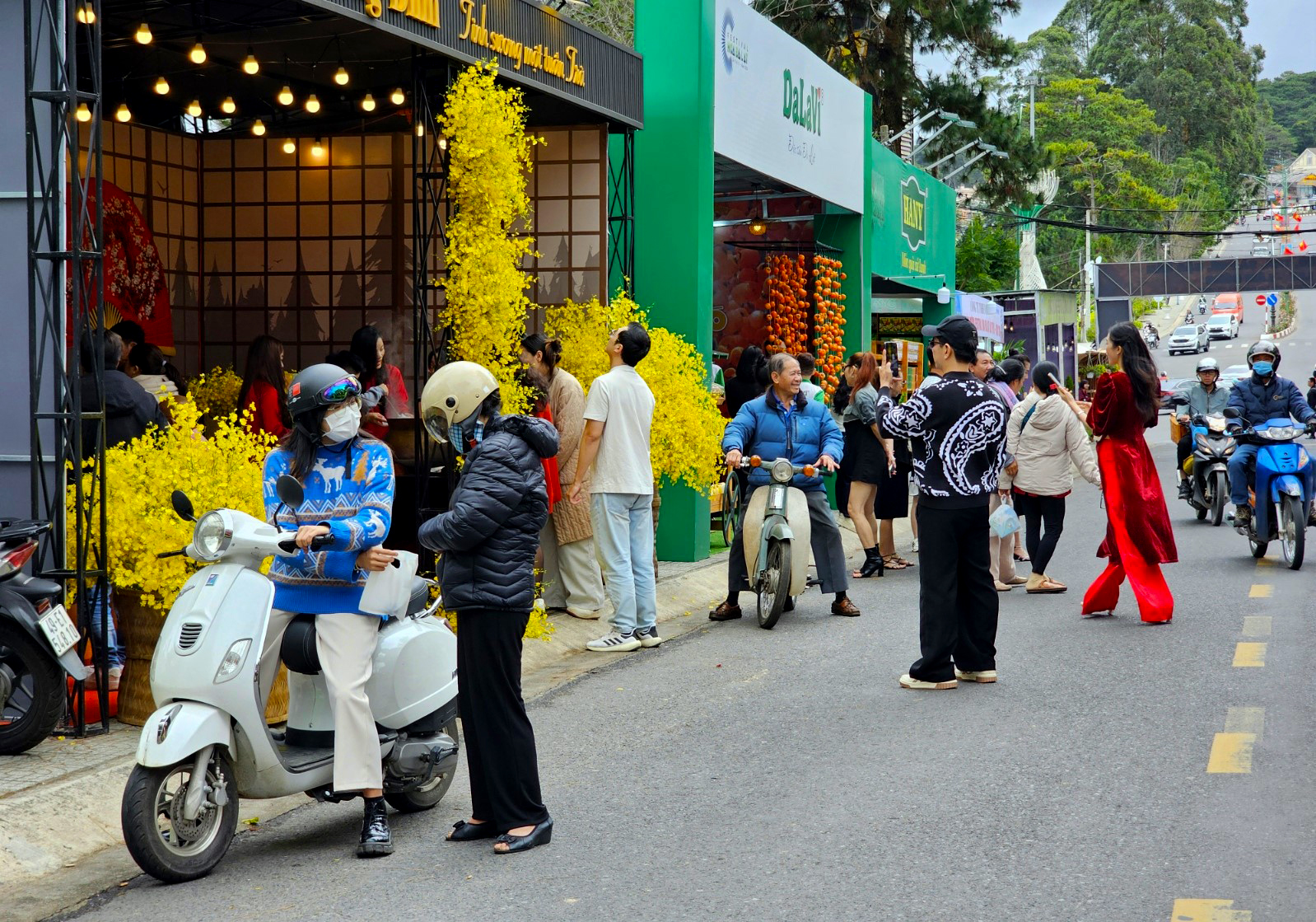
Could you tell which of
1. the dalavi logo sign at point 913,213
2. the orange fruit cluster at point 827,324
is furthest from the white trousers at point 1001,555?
the dalavi logo sign at point 913,213

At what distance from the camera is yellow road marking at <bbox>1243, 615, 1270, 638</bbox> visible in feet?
30.7

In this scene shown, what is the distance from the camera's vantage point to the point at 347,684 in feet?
17.2

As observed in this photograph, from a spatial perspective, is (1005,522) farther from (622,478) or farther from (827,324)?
(827,324)

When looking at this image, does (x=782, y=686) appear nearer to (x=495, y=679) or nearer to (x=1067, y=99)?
(x=495, y=679)

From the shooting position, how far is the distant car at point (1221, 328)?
3398 inches

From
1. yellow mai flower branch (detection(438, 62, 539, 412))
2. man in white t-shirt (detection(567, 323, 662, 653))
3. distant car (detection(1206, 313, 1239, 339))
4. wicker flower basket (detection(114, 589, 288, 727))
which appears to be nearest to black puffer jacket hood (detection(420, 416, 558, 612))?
wicker flower basket (detection(114, 589, 288, 727))

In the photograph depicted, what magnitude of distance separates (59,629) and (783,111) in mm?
11447

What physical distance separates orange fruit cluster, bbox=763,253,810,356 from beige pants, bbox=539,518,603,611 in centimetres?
825

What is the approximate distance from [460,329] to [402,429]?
1.86 metres

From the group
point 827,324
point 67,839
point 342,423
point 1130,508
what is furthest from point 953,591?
point 827,324

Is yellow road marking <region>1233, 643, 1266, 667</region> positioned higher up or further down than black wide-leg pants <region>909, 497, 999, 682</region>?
further down

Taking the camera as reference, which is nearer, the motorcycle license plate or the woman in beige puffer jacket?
the motorcycle license plate

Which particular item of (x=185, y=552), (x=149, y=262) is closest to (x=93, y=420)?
(x=185, y=552)

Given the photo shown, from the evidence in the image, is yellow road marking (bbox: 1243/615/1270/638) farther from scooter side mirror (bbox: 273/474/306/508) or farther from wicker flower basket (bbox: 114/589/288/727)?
scooter side mirror (bbox: 273/474/306/508)
